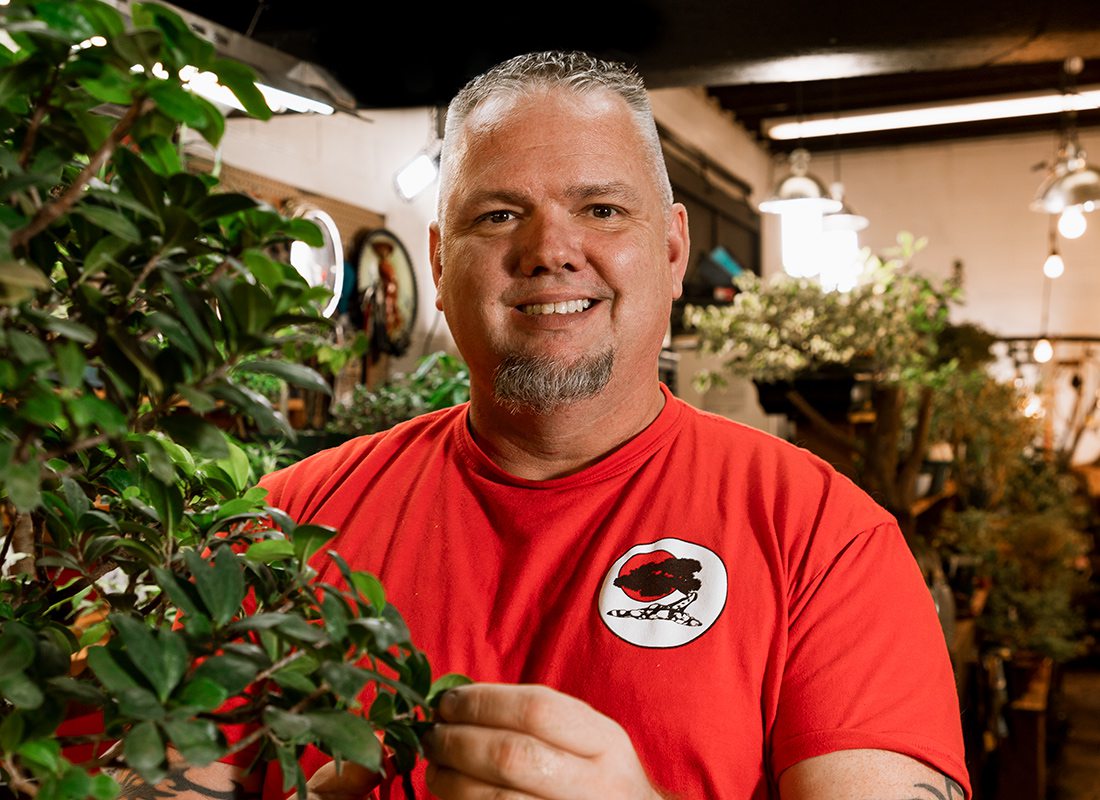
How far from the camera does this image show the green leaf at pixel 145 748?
21.2 inches

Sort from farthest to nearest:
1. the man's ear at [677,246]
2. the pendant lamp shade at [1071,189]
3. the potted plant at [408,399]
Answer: the pendant lamp shade at [1071,189] < the potted plant at [408,399] < the man's ear at [677,246]

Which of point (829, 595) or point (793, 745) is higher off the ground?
point (829, 595)

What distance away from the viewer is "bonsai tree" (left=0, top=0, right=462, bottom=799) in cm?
56

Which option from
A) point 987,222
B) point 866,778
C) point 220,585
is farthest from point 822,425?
point 987,222

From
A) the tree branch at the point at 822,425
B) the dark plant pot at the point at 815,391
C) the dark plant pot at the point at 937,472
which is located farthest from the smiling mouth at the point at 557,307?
the dark plant pot at the point at 937,472

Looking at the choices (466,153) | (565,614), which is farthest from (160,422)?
(466,153)

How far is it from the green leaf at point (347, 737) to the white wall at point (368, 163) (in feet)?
13.0

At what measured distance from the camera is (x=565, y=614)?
125 cm

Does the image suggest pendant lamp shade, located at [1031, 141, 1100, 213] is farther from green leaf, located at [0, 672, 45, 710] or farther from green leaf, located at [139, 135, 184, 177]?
green leaf, located at [0, 672, 45, 710]

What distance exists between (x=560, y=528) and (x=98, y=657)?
820 mm

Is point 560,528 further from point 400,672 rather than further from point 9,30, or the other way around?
point 9,30

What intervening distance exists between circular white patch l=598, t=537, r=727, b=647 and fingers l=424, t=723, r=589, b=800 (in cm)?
40

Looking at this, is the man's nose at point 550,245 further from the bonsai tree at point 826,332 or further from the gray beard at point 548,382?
the bonsai tree at point 826,332

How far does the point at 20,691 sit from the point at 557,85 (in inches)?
44.1
